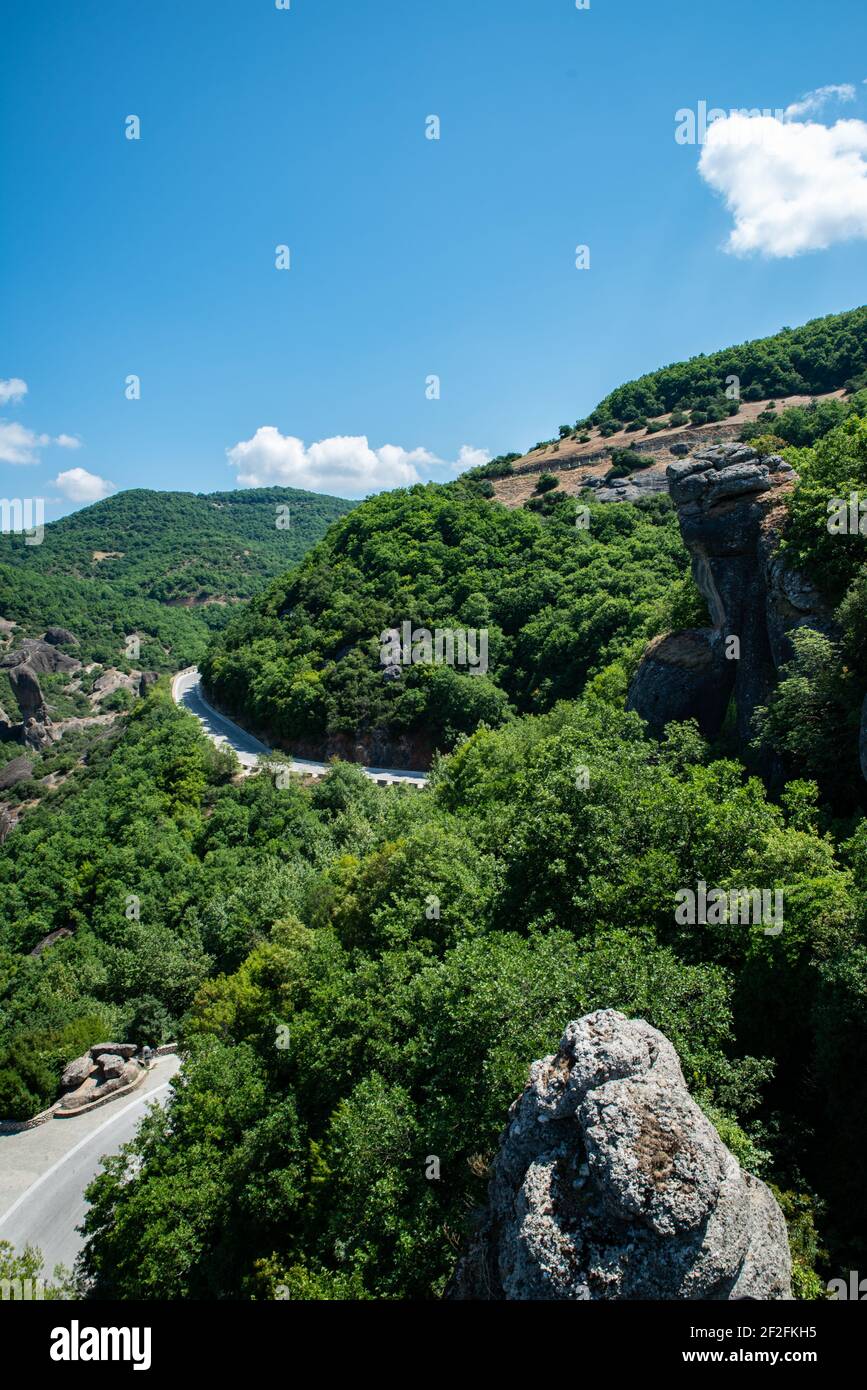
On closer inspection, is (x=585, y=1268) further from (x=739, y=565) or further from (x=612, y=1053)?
(x=739, y=565)

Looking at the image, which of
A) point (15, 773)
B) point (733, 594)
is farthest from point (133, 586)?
point (733, 594)

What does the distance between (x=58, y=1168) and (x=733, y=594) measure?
100 ft

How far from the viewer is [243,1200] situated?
15.3 metres

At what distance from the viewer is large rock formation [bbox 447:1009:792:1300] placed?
7223mm

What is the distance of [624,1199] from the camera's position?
289 inches

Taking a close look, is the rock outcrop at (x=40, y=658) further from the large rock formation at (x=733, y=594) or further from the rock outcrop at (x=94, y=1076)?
the large rock formation at (x=733, y=594)

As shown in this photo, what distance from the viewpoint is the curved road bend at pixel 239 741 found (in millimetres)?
53781

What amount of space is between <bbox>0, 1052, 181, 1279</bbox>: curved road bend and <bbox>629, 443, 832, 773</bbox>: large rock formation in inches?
930

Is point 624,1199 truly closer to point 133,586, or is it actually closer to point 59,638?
point 59,638

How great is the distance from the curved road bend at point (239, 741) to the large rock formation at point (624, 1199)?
35803mm

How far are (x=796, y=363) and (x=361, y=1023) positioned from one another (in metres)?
92.4

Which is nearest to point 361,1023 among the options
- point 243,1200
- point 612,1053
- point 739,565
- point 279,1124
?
point 279,1124

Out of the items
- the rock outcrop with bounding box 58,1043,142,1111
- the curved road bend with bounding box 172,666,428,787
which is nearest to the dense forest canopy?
the curved road bend with bounding box 172,666,428,787
